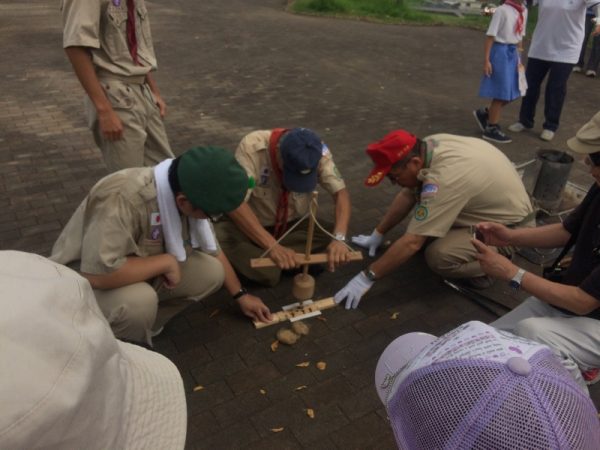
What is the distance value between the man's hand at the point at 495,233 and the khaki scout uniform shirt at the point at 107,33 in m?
2.47

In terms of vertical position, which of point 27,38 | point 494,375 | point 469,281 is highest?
point 494,375

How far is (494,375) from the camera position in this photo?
1.13 meters

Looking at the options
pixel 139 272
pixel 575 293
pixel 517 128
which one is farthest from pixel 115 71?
pixel 517 128

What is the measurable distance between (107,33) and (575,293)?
307 cm

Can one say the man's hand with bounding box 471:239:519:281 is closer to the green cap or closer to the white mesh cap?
the green cap

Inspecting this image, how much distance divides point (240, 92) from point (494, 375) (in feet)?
22.6

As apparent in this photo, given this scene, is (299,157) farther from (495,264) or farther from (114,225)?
(495,264)

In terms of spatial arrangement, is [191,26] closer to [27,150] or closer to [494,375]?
[27,150]

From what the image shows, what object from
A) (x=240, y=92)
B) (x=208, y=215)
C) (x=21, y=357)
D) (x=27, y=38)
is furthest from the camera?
(x=27, y=38)

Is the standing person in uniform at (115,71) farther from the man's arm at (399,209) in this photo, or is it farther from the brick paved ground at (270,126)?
the man's arm at (399,209)

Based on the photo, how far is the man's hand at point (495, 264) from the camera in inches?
106

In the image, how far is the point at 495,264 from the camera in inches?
108

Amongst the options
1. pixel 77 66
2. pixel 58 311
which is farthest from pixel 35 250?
pixel 58 311

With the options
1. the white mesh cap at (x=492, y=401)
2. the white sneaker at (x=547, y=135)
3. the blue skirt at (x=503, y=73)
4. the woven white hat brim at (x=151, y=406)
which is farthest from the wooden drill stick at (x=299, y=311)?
the white sneaker at (x=547, y=135)
